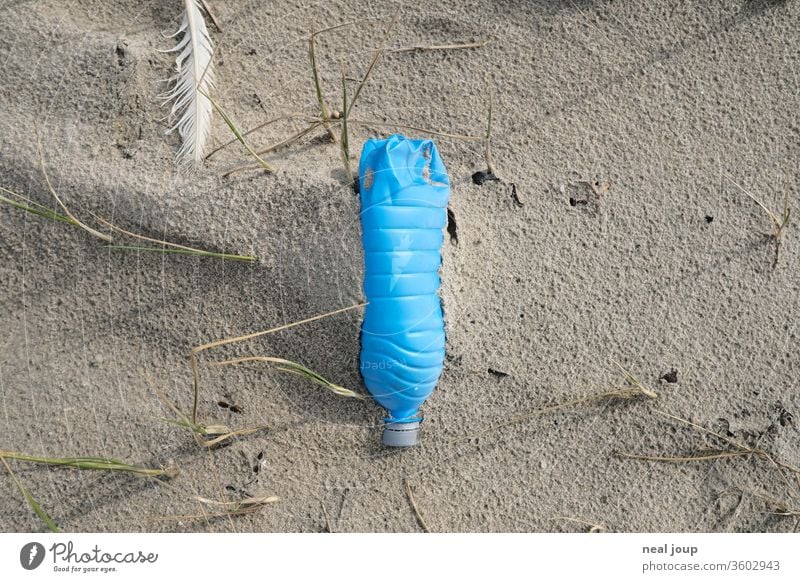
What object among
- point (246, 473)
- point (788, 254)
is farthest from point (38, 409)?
point (788, 254)

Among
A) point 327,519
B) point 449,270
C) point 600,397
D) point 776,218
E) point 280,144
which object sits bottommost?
point 327,519

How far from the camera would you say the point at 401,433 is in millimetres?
1176

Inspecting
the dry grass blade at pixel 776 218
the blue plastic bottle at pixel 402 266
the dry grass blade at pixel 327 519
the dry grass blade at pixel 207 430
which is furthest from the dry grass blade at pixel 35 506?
the dry grass blade at pixel 776 218

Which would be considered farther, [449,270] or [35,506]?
[449,270]

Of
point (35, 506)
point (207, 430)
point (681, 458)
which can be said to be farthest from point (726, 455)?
point (35, 506)

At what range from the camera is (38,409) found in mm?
1185

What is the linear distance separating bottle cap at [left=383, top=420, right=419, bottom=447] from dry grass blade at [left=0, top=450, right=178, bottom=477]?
410mm

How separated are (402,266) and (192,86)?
1.88ft

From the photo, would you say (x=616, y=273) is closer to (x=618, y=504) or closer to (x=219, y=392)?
(x=618, y=504)

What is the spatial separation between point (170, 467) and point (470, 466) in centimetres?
57

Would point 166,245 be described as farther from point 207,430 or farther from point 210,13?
point 210,13

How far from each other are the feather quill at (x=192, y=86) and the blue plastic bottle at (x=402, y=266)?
334mm

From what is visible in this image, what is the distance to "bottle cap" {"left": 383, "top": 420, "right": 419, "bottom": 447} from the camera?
118 cm

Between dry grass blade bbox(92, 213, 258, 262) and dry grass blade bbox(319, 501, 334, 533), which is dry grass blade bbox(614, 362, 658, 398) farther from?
dry grass blade bbox(92, 213, 258, 262)
